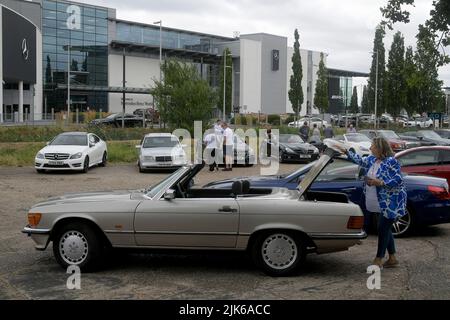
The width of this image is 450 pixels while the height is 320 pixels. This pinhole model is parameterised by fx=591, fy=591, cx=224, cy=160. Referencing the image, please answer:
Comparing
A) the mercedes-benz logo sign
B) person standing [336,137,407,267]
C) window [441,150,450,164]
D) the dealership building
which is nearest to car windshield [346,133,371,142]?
window [441,150,450,164]

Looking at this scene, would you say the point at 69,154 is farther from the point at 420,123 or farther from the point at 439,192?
the point at 420,123

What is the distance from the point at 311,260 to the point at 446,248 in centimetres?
229

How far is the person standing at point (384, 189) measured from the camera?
7.02 meters

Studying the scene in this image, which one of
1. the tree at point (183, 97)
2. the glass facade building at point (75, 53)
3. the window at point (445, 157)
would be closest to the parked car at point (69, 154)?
the tree at point (183, 97)

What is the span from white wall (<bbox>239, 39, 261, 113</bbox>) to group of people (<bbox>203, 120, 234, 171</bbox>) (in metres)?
64.6

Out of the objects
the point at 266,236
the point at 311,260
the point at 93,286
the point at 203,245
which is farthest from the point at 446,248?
the point at 93,286

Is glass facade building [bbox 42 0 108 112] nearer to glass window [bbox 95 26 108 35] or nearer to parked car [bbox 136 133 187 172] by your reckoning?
glass window [bbox 95 26 108 35]

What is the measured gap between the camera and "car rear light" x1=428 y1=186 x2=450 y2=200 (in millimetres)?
9273

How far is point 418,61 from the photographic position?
7.78m

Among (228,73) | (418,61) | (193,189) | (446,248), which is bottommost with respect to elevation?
(446,248)

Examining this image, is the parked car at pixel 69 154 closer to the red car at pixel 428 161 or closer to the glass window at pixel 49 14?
the red car at pixel 428 161

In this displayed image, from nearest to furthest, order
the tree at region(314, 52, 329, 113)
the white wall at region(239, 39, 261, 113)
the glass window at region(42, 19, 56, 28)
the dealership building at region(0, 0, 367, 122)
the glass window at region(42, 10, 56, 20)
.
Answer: the dealership building at region(0, 0, 367, 122)
the glass window at region(42, 10, 56, 20)
the glass window at region(42, 19, 56, 28)
the tree at region(314, 52, 329, 113)
the white wall at region(239, 39, 261, 113)

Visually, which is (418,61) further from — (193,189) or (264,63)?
(264,63)

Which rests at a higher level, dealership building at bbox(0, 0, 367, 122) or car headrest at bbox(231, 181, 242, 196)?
dealership building at bbox(0, 0, 367, 122)
